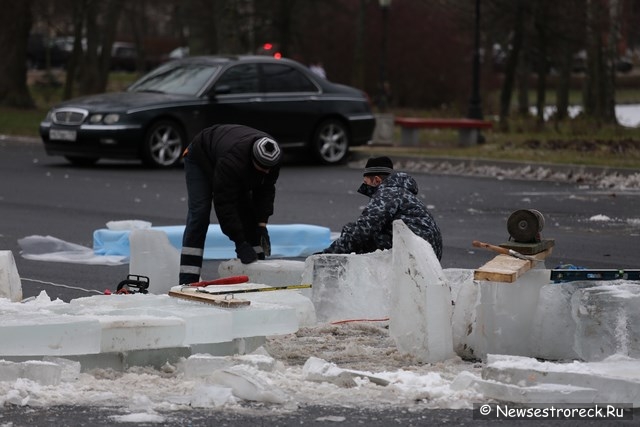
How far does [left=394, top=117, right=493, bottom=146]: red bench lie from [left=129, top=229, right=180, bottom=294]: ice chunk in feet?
45.6

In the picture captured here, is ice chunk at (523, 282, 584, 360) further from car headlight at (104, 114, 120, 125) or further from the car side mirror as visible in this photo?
A: the car side mirror

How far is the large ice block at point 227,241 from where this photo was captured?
11.2 metres

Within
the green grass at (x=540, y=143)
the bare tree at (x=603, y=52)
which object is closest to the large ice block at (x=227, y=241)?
the green grass at (x=540, y=143)

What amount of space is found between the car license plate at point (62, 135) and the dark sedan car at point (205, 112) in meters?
0.01

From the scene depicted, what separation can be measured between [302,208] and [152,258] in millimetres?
5773

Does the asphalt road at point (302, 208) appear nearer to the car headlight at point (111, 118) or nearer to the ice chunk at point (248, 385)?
the ice chunk at point (248, 385)

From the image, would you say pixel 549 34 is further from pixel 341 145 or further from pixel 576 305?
pixel 576 305

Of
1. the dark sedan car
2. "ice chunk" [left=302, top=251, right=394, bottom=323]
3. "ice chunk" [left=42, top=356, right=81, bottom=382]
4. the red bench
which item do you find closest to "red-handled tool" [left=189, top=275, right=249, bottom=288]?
"ice chunk" [left=302, top=251, right=394, bottom=323]

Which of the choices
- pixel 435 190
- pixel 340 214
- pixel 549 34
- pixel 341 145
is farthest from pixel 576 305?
pixel 549 34

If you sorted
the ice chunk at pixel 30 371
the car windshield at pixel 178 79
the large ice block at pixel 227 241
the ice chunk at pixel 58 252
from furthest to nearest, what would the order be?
the car windshield at pixel 178 79 < the large ice block at pixel 227 241 < the ice chunk at pixel 58 252 < the ice chunk at pixel 30 371

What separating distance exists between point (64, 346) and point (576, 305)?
2565 mm

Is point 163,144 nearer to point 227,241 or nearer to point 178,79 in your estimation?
point 178,79

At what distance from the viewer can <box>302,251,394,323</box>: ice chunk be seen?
816 cm

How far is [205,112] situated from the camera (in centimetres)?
1986
